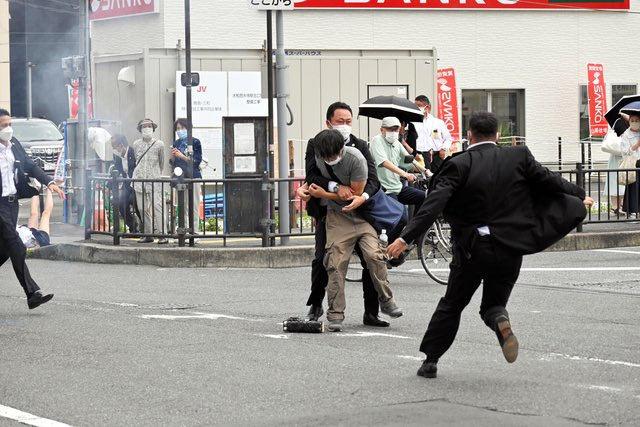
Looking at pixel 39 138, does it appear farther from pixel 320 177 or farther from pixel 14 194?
pixel 320 177

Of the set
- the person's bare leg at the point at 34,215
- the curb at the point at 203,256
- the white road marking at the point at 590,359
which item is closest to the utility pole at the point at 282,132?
the curb at the point at 203,256

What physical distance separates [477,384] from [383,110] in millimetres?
9165

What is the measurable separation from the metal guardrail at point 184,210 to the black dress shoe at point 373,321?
6.16 metres

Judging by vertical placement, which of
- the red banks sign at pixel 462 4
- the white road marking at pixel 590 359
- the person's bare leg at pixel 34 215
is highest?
the red banks sign at pixel 462 4

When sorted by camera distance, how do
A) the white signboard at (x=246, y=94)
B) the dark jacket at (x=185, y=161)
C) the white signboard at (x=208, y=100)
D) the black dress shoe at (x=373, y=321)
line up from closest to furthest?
the black dress shoe at (x=373, y=321) → the dark jacket at (x=185, y=161) → the white signboard at (x=208, y=100) → the white signboard at (x=246, y=94)

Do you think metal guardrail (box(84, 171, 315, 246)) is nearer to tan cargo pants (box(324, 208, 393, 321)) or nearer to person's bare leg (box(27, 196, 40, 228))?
person's bare leg (box(27, 196, 40, 228))

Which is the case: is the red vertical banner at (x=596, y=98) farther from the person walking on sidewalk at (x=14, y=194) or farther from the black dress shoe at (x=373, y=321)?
the black dress shoe at (x=373, y=321)

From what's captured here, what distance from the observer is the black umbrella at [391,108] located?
16.9 m

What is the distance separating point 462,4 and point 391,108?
1929cm

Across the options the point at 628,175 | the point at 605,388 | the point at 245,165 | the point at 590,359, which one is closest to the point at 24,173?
the point at 590,359

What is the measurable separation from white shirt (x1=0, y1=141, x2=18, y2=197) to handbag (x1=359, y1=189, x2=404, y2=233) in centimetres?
334

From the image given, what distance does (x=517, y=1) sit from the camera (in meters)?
35.9

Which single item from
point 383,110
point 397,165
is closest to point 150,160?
point 383,110

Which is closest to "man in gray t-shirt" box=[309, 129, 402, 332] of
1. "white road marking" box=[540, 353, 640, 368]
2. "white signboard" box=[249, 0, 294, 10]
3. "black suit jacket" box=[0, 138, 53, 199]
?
"white road marking" box=[540, 353, 640, 368]
